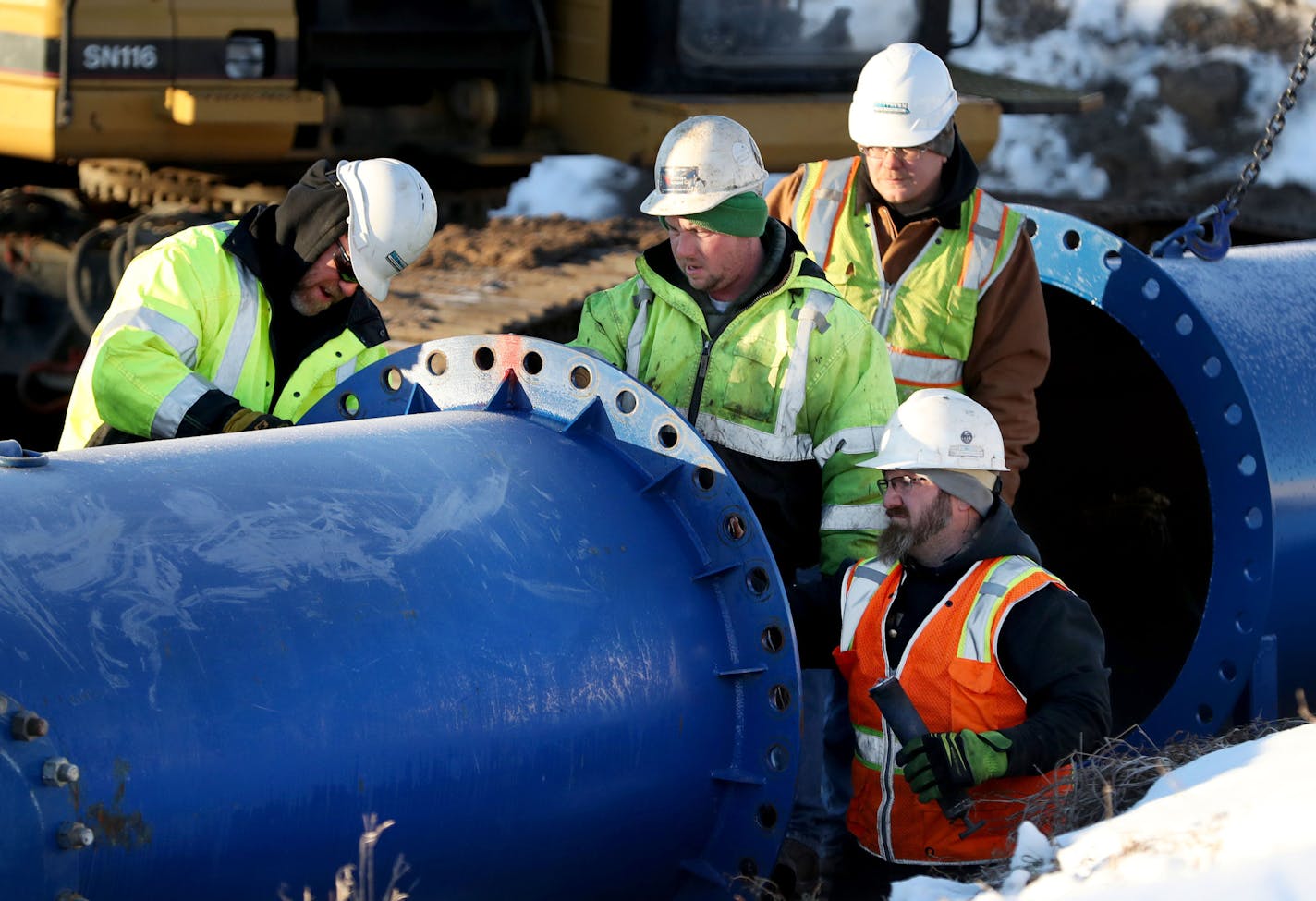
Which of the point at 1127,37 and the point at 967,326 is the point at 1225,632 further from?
the point at 1127,37

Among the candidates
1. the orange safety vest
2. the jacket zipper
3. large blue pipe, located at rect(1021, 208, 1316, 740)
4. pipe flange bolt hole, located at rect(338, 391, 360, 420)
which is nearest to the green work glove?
the orange safety vest

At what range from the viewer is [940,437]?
4129mm

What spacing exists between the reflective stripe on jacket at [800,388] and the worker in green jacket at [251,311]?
0.69m

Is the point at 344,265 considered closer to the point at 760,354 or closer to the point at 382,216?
the point at 382,216

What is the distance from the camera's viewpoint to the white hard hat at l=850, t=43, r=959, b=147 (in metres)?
5.08

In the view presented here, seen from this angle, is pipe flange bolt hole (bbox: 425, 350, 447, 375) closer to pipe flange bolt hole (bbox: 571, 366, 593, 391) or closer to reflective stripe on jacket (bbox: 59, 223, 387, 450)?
pipe flange bolt hole (bbox: 571, 366, 593, 391)

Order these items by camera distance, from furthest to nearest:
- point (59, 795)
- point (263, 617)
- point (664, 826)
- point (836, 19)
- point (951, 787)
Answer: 1. point (836, 19)
2. point (951, 787)
3. point (664, 826)
4. point (263, 617)
5. point (59, 795)

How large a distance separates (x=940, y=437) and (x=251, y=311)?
64.2 inches

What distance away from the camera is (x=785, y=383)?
430cm

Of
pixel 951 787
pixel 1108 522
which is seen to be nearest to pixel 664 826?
pixel 951 787

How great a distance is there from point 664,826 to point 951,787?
0.63m

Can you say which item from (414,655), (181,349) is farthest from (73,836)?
(181,349)

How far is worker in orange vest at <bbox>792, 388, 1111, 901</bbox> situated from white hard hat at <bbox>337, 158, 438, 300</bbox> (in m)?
1.22

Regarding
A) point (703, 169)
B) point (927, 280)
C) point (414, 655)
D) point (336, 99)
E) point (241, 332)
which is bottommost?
point (414, 655)
